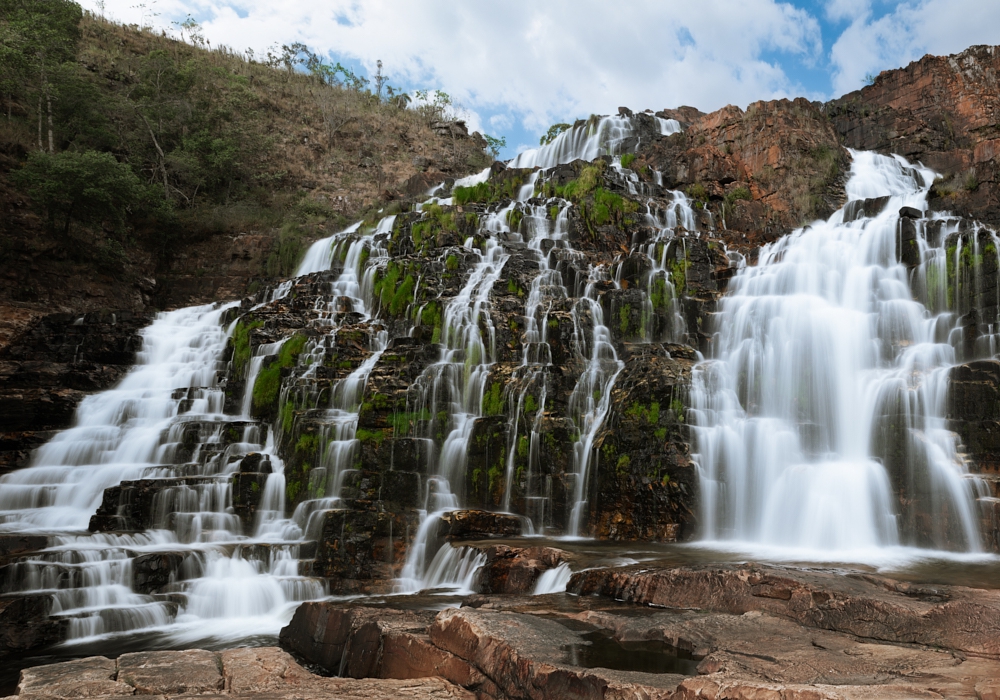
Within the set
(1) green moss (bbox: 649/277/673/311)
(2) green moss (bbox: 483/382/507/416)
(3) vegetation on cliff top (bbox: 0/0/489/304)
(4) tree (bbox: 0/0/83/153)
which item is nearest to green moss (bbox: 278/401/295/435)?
(2) green moss (bbox: 483/382/507/416)

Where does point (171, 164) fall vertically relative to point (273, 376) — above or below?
above

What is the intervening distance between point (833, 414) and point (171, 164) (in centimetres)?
3208

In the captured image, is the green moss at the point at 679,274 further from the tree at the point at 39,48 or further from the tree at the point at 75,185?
the tree at the point at 39,48

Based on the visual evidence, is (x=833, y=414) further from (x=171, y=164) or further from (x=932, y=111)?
(x=171, y=164)

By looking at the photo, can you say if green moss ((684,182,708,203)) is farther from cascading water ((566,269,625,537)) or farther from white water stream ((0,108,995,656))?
cascading water ((566,269,625,537))

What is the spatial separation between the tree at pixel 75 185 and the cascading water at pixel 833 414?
21.6 meters

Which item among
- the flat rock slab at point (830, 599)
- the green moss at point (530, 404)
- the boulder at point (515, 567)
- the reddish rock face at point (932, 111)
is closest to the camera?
the flat rock slab at point (830, 599)

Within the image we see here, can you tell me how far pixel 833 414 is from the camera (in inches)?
513

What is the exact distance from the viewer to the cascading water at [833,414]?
35.3 feet

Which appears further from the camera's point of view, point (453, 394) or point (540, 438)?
→ point (453, 394)

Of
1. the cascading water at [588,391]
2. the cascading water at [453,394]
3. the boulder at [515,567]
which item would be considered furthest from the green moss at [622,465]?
the boulder at [515,567]

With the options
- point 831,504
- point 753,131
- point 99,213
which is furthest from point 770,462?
point 99,213

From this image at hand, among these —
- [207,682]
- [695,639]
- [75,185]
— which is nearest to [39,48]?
[75,185]

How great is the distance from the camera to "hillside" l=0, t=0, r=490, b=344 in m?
24.9
